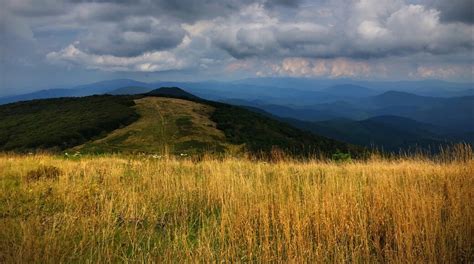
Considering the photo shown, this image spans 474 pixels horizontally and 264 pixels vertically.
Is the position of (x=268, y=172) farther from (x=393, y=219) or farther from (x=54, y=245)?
(x=54, y=245)

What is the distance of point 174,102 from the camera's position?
91.2 m

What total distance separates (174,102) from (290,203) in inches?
3415

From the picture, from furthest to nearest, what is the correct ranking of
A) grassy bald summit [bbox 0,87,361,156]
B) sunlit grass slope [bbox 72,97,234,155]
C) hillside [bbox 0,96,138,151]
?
hillside [bbox 0,96,138,151] < grassy bald summit [bbox 0,87,361,156] < sunlit grass slope [bbox 72,97,234,155]

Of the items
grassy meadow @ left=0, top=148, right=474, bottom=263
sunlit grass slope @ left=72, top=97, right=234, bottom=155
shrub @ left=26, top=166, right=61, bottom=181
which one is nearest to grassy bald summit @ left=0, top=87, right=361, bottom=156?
sunlit grass slope @ left=72, top=97, right=234, bottom=155

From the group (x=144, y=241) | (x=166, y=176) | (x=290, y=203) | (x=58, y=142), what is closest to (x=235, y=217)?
(x=290, y=203)

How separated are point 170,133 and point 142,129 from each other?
10.1 metres

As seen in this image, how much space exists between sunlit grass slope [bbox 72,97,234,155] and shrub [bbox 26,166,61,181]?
38758mm

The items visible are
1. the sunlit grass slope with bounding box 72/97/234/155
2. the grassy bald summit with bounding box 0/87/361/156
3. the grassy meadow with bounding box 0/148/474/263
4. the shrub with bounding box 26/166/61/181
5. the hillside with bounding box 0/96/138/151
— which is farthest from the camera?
the hillside with bounding box 0/96/138/151

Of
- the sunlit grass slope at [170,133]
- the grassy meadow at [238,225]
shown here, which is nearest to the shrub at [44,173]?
the grassy meadow at [238,225]

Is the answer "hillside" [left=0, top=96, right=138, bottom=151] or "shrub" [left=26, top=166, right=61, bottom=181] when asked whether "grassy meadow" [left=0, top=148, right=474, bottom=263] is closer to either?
"shrub" [left=26, top=166, right=61, bottom=181]

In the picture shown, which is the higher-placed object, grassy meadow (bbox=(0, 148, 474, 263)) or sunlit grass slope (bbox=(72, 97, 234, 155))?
grassy meadow (bbox=(0, 148, 474, 263))

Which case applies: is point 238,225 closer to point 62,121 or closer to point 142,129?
point 142,129

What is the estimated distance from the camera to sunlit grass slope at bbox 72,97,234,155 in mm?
57572

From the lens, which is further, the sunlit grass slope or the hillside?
the hillside
